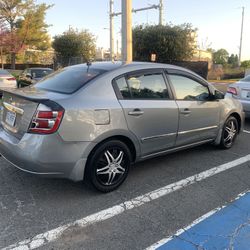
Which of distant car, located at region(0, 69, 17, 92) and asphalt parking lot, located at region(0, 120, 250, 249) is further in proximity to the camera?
distant car, located at region(0, 69, 17, 92)

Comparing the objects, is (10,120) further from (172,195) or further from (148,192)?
(172,195)

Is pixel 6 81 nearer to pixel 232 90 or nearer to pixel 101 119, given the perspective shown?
pixel 232 90

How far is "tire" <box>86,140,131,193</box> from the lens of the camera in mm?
3582

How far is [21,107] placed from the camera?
138 inches

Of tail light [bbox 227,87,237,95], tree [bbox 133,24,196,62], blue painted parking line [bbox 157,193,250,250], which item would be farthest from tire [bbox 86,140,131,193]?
tree [bbox 133,24,196,62]

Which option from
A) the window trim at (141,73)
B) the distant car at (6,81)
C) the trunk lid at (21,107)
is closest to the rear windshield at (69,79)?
the trunk lid at (21,107)

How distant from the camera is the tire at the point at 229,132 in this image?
545 centimetres

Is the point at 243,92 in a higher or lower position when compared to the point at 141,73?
lower

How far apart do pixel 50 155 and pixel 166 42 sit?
2454cm

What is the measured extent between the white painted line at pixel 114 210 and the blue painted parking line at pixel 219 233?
71 cm

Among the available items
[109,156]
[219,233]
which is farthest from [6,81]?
[219,233]

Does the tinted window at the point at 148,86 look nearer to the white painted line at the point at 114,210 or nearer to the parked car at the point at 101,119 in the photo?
the parked car at the point at 101,119

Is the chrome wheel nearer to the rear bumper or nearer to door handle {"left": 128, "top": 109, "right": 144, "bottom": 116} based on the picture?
the rear bumper

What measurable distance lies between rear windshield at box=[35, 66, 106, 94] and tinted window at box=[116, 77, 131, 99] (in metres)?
0.25
